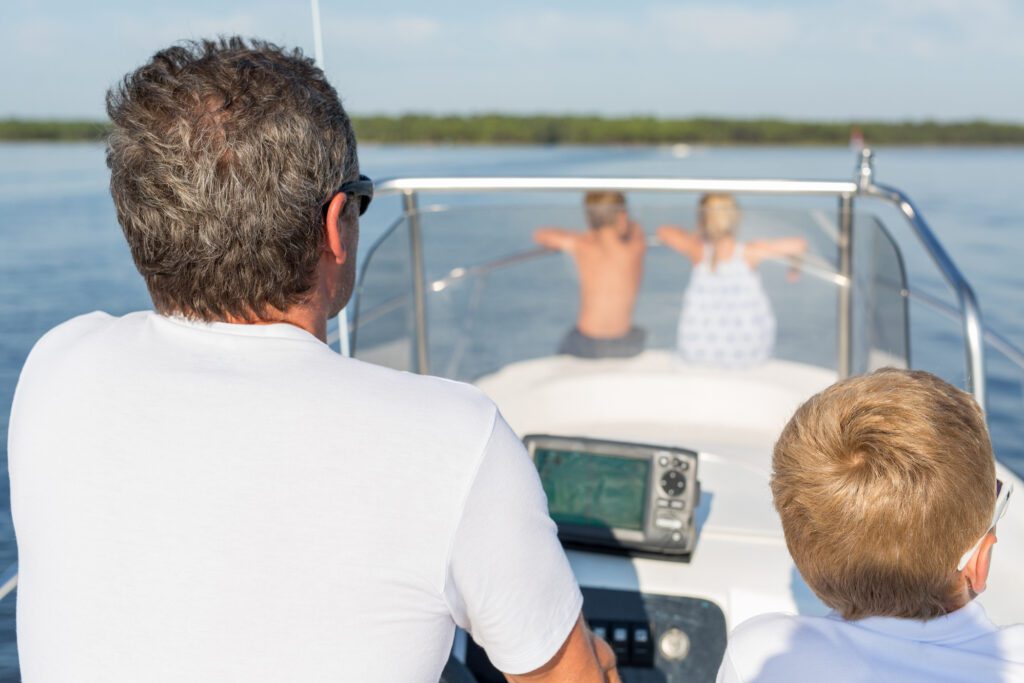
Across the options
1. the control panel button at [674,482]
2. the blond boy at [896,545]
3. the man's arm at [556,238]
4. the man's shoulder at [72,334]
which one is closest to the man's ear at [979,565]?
the blond boy at [896,545]

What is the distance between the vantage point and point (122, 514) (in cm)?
87

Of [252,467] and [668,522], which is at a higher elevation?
[252,467]

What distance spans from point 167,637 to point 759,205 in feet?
5.50

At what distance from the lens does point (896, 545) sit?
98cm

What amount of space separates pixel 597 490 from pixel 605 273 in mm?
703

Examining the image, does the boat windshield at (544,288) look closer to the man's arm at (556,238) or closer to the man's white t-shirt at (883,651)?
the man's arm at (556,238)

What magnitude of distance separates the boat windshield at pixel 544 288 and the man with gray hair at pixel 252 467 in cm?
117

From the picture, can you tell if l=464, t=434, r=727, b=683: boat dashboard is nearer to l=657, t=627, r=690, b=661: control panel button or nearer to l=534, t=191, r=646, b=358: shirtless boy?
l=657, t=627, r=690, b=661: control panel button

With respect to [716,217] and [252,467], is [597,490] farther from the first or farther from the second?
[252,467]

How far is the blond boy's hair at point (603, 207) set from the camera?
2.16 m

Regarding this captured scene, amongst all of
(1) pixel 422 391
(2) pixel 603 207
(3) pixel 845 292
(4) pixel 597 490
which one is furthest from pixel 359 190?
(3) pixel 845 292

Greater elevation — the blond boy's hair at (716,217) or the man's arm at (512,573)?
the blond boy's hair at (716,217)

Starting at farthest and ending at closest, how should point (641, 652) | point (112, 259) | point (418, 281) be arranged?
1. point (112, 259)
2. point (418, 281)
3. point (641, 652)

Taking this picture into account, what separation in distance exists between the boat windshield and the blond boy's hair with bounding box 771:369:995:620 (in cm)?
115
